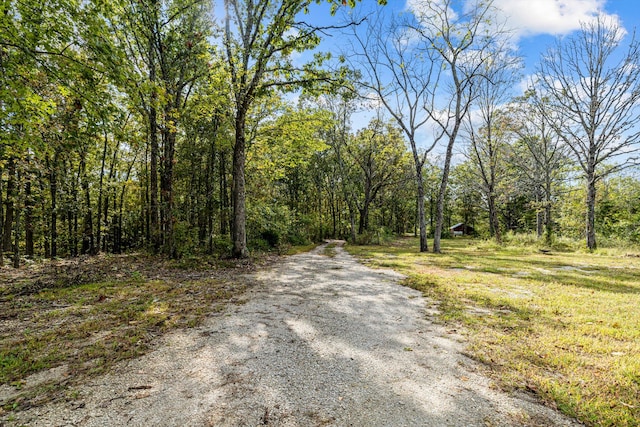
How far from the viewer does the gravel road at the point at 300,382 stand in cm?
196

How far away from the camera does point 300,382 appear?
2.38 meters

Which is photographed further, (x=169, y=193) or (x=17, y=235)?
(x=169, y=193)

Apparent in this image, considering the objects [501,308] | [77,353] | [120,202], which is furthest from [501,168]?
[120,202]

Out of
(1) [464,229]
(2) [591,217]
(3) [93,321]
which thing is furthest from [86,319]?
(1) [464,229]

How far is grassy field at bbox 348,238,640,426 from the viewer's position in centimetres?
226

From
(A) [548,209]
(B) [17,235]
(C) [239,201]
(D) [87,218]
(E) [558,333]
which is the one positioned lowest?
(E) [558,333]

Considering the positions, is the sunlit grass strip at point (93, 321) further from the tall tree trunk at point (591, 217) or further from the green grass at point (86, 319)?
the tall tree trunk at point (591, 217)

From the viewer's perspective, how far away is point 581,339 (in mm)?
3260

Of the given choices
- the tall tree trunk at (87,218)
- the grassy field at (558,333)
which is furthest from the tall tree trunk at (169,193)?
the grassy field at (558,333)

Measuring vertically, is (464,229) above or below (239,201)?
below

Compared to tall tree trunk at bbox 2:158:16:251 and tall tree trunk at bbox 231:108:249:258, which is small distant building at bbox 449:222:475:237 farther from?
tall tree trunk at bbox 2:158:16:251

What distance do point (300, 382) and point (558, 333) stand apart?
3201 millimetres

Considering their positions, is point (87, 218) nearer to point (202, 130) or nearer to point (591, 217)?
point (202, 130)

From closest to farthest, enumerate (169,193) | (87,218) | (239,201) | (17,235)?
1. (17,235)
2. (169,193)
3. (239,201)
4. (87,218)
